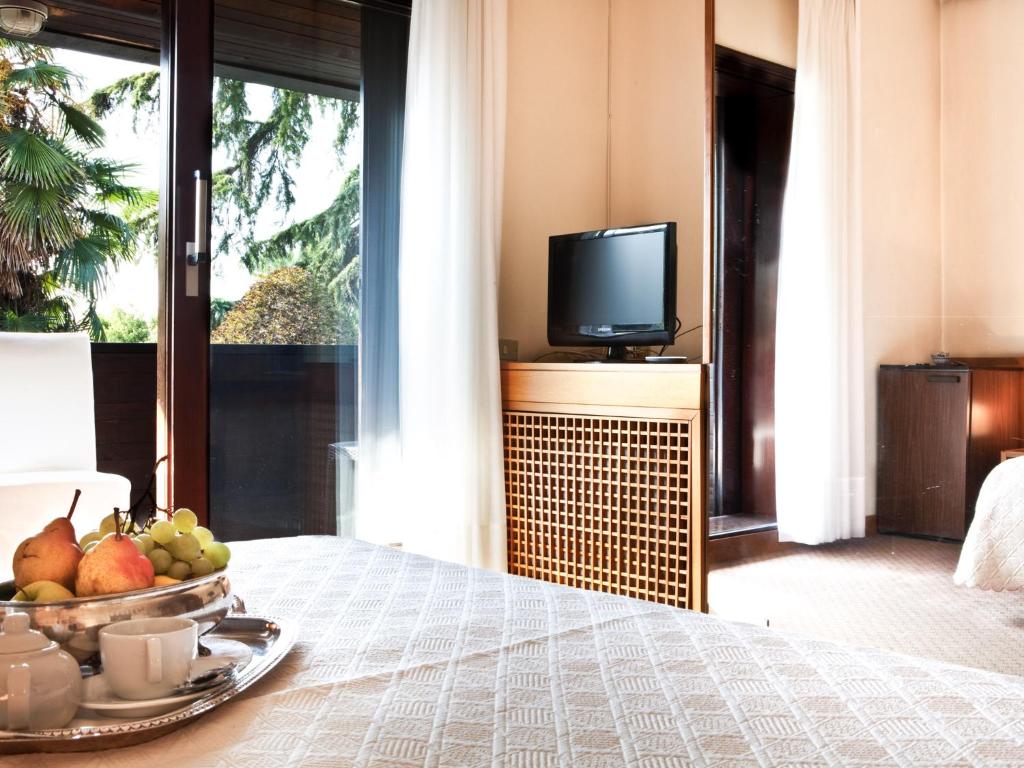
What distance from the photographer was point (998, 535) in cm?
236

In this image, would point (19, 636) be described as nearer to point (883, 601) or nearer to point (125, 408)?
point (883, 601)

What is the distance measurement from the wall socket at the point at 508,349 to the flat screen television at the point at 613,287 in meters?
0.20

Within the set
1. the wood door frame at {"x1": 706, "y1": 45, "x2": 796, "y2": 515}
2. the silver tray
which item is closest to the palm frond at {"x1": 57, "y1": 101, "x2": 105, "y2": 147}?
the wood door frame at {"x1": 706, "y1": 45, "x2": 796, "y2": 515}

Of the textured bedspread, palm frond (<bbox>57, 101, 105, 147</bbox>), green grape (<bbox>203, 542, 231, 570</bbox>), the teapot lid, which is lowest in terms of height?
the textured bedspread

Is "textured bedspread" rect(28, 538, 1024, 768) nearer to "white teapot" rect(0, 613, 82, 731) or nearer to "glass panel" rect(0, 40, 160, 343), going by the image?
"white teapot" rect(0, 613, 82, 731)

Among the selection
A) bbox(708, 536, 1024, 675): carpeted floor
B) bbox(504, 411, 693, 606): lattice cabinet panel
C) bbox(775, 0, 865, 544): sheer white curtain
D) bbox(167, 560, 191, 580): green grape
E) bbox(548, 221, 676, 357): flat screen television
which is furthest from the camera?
bbox(548, 221, 676, 357): flat screen television

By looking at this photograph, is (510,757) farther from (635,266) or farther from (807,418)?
(635,266)

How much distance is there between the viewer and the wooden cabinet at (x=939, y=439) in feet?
7.78

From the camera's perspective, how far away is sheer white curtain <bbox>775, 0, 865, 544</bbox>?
2771 mm

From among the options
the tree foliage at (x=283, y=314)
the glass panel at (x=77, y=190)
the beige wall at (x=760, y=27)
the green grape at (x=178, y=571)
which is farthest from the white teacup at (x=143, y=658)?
the beige wall at (x=760, y=27)

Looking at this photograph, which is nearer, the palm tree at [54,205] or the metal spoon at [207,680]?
the metal spoon at [207,680]

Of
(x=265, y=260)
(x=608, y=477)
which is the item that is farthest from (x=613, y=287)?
(x=265, y=260)

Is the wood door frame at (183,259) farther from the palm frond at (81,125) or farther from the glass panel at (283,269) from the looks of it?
the palm frond at (81,125)

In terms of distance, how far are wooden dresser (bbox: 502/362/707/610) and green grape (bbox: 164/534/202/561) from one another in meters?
2.18
